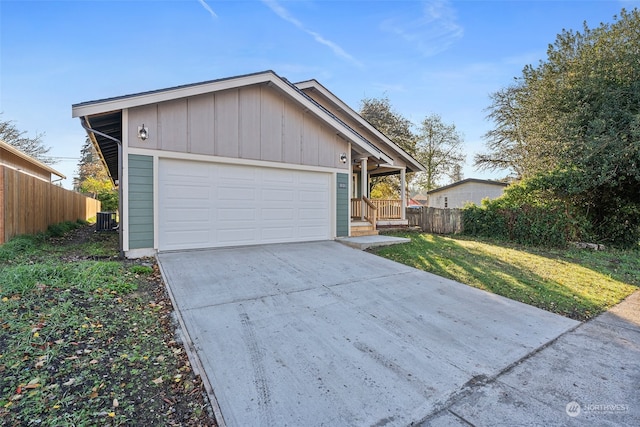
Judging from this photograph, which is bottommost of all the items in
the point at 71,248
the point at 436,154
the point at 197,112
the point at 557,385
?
the point at 557,385

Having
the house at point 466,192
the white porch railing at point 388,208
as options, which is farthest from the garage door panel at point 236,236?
the house at point 466,192

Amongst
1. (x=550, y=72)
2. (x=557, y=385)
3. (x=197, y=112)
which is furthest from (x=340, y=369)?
(x=550, y=72)

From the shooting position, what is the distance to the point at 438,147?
2502 centimetres

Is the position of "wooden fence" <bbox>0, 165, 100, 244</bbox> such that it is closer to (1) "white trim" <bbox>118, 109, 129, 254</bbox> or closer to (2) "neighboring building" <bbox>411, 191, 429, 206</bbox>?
(1) "white trim" <bbox>118, 109, 129, 254</bbox>

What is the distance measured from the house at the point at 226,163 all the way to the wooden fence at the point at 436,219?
17.8 ft

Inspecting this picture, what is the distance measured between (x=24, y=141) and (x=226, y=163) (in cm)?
2756

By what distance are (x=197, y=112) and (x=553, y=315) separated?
25.0ft

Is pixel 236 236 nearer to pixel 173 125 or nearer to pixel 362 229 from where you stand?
pixel 173 125

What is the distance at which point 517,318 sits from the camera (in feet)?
12.7

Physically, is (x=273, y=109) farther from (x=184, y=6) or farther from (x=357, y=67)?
(x=357, y=67)

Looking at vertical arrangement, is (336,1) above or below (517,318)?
above

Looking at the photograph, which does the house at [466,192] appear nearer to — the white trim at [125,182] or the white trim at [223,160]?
the white trim at [223,160]

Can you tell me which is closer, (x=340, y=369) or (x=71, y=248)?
(x=340, y=369)

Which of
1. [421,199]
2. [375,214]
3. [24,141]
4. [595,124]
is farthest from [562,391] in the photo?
[421,199]
